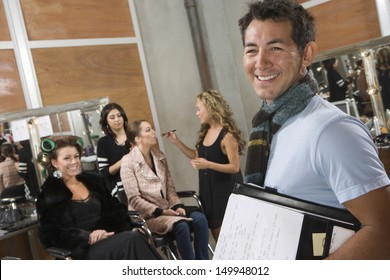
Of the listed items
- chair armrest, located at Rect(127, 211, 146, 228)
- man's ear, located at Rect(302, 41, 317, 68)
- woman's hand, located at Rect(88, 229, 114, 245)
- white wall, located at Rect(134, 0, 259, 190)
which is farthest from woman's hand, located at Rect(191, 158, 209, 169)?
man's ear, located at Rect(302, 41, 317, 68)

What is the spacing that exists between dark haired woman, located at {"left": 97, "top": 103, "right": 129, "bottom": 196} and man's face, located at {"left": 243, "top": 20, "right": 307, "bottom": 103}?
1961 millimetres

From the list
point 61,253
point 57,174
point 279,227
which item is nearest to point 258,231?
point 279,227

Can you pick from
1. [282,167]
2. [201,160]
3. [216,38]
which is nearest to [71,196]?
[201,160]

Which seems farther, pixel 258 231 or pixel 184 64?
pixel 184 64

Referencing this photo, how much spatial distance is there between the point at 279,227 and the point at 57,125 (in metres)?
2.06

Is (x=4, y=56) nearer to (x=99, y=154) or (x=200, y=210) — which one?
(x=99, y=154)

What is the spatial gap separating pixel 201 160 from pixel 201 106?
1.15 ft

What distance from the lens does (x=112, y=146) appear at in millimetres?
2648

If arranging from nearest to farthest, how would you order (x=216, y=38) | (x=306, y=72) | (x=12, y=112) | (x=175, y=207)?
1. (x=306, y=72)
2. (x=12, y=112)
3. (x=175, y=207)
4. (x=216, y=38)

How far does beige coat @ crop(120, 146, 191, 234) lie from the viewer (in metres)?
2.40

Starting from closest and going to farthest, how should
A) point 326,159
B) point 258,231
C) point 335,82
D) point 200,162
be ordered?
1. point 326,159
2. point 258,231
3. point 200,162
4. point 335,82

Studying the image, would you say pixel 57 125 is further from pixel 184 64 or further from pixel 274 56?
pixel 274 56

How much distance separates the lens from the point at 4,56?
8.13ft

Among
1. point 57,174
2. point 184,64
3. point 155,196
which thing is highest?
point 184,64
